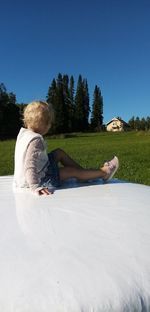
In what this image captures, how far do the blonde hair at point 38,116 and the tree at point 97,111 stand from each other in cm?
7783

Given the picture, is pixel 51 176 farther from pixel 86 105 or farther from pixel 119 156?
pixel 86 105

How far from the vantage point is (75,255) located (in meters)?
2.22

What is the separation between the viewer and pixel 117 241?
7.95 feet

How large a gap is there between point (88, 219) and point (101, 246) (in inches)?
18.1

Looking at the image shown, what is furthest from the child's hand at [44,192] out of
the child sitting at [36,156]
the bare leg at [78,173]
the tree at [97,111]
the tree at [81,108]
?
the tree at [97,111]

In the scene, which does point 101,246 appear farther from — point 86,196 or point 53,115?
point 53,115

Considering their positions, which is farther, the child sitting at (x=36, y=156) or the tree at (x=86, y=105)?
the tree at (x=86, y=105)

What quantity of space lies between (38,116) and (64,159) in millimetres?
700

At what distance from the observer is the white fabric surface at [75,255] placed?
6.21 ft

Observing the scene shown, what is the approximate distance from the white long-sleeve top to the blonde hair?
Result: 7 cm

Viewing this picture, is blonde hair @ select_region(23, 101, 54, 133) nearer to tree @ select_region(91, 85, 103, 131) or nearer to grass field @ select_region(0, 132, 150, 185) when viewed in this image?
grass field @ select_region(0, 132, 150, 185)

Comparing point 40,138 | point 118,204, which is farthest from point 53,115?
point 118,204

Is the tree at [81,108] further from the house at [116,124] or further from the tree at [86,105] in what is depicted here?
the house at [116,124]

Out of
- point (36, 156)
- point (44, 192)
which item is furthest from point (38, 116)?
point (44, 192)
